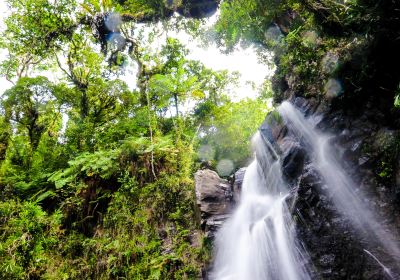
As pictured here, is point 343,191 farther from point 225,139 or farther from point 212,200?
point 225,139

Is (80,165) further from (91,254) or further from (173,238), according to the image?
(173,238)

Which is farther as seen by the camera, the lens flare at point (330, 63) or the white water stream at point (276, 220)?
the lens flare at point (330, 63)

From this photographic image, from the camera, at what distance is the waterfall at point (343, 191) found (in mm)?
4598

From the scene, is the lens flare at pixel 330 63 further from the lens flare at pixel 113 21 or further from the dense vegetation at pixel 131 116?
the lens flare at pixel 113 21

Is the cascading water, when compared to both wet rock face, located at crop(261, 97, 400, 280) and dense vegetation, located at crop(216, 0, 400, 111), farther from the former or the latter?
dense vegetation, located at crop(216, 0, 400, 111)

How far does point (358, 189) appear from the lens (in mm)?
5230

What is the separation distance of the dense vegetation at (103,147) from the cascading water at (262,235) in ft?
2.47

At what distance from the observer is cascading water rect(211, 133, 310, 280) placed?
579cm

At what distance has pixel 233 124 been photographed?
46.1 ft

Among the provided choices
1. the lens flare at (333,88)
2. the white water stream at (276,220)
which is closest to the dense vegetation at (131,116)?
the lens flare at (333,88)

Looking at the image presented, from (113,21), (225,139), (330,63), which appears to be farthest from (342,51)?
(113,21)

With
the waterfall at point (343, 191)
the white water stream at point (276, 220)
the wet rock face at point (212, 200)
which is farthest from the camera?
the wet rock face at point (212, 200)

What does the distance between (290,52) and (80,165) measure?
289 inches

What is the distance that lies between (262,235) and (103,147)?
21.3ft
